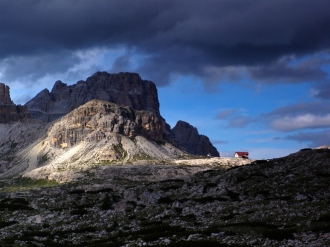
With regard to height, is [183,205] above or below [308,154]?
below

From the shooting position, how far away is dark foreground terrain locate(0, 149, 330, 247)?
154 feet

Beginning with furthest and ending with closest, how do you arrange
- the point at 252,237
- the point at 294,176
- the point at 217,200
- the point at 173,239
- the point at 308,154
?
the point at 308,154 < the point at 294,176 < the point at 217,200 < the point at 173,239 < the point at 252,237

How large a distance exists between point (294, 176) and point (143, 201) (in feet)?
87.4

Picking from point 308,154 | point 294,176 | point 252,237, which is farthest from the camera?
point 308,154

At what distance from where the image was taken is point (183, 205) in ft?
240

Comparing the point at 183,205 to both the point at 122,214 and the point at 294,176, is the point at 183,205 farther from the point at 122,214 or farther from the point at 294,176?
the point at 294,176

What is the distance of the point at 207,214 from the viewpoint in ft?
214

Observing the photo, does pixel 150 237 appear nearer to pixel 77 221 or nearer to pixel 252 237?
pixel 252 237

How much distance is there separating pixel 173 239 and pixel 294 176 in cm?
3761

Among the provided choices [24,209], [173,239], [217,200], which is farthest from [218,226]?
[24,209]

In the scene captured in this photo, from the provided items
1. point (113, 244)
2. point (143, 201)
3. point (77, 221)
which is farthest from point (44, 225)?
point (113, 244)

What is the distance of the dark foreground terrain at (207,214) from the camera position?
154ft

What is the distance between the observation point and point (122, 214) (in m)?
73.7

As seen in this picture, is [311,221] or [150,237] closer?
[311,221]
